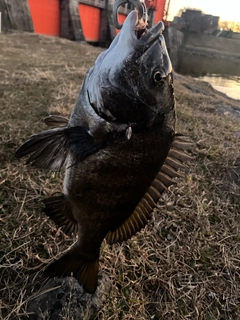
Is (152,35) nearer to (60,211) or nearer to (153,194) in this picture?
(153,194)

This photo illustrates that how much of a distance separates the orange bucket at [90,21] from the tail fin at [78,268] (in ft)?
68.7

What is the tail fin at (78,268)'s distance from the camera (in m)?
1.84

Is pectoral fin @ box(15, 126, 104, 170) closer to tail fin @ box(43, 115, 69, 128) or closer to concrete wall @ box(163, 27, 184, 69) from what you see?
tail fin @ box(43, 115, 69, 128)

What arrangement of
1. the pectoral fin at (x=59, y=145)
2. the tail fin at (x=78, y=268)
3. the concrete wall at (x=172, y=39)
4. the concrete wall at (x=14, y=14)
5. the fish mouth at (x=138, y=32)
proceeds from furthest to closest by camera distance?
the concrete wall at (x=172, y=39), the concrete wall at (x=14, y=14), the tail fin at (x=78, y=268), the pectoral fin at (x=59, y=145), the fish mouth at (x=138, y=32)

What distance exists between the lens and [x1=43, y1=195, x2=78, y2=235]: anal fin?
186 centimetres

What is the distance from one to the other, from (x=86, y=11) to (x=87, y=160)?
2200cm

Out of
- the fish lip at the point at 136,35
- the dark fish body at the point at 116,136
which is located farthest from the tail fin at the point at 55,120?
the fish lip at the point at 136,35

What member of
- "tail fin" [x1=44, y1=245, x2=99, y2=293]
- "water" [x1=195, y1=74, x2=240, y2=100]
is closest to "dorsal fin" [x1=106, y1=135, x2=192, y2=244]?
"tail fin" [x1=44, y1=245, x2=99, y2=293]

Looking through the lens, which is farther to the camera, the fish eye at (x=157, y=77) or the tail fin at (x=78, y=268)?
the tail fin at (x=78, y=268)

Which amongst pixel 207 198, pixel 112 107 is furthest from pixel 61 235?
pixel 207 198

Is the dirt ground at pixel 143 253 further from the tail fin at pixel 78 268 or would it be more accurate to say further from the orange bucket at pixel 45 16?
the orange bucket at pixel 45 16

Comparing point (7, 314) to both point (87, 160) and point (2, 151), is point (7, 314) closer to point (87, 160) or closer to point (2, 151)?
point (87, 160)

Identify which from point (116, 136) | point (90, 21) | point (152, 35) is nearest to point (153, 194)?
point (116, 136)

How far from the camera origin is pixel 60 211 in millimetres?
1898
